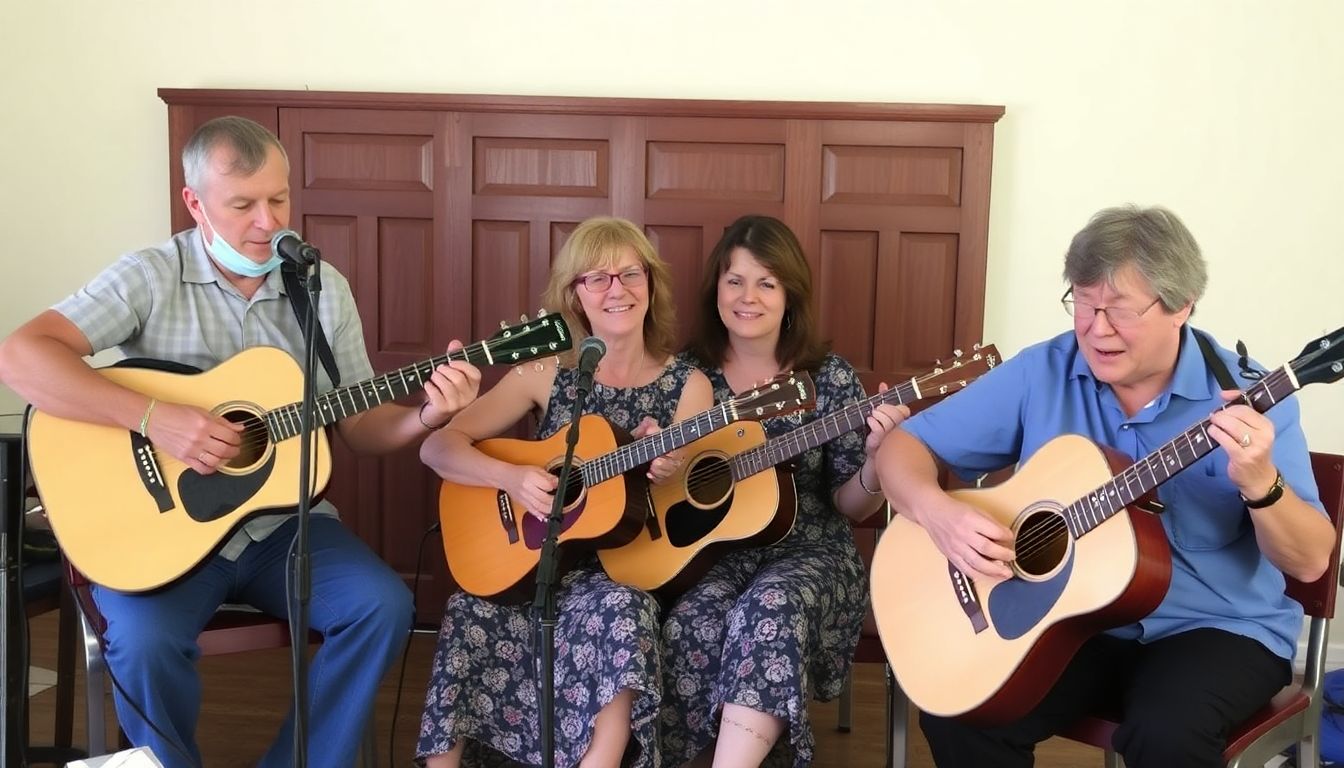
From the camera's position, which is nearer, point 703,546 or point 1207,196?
point 703,546

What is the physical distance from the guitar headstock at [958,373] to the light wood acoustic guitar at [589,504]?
9.4 inches

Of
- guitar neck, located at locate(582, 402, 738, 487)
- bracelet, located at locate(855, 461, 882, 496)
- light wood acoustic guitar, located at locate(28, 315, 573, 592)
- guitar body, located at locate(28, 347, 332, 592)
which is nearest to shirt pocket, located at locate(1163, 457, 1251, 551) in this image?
bracelet, located at locate(855, 461, 882, 496)

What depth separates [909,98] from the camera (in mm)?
3076

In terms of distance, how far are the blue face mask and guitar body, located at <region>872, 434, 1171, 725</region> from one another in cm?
137

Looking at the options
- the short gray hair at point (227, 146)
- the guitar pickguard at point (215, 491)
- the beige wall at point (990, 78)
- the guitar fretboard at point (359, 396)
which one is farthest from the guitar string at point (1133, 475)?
the short gray hair at point (227, 146)

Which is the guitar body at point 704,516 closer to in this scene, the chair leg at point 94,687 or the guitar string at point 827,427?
the guitar string at point 827,427

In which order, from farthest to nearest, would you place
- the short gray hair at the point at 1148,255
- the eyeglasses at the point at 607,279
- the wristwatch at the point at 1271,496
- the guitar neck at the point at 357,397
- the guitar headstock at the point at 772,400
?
the eyeglasses at the point at 607,279, the guitar headstock at the point at 772,400, the guitar neck at the point at 357,397, the short gray hair at the point at 1148,255, the wristwatch at the point at 1271,496

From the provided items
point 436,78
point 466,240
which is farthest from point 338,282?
point 436,78

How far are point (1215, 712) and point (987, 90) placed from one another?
1928 mm

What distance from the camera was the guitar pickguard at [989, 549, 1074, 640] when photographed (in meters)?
1.67

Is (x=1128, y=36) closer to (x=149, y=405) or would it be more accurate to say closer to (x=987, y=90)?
(x=987, y=90)

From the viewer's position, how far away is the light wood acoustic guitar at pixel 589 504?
7.18 feet

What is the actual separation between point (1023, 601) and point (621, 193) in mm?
1811

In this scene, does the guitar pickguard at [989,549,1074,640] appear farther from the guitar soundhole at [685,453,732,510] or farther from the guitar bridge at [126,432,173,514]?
the guitar bridge at [126,432,173,514]
